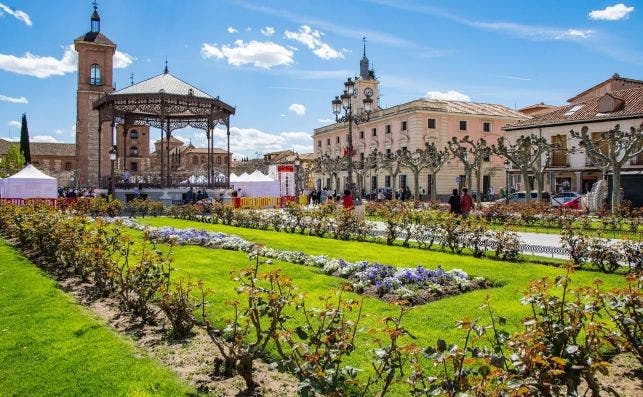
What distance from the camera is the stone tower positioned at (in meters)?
50.8

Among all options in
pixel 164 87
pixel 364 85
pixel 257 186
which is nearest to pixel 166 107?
pixel 164 87

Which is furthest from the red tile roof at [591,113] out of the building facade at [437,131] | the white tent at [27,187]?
the white tent at [27,187]

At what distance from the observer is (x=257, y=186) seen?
33000 mm

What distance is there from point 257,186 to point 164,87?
834 centimetres

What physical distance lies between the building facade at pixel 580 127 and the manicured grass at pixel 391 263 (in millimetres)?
22602

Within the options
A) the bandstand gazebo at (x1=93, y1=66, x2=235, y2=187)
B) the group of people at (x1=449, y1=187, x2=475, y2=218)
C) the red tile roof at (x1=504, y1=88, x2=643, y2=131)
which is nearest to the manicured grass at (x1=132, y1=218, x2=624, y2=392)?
the group of people at (x1=449, y1=187, x2=475, y2=218)

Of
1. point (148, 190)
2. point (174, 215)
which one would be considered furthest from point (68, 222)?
point (148, 190)

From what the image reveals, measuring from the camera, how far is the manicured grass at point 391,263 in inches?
226

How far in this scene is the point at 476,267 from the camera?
966cm

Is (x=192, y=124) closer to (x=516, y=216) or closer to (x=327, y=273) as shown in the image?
(x=516, y=216)

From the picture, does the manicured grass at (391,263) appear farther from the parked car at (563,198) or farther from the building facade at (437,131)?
the building facade at (437,131)

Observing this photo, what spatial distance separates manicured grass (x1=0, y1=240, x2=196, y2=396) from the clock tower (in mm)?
53213

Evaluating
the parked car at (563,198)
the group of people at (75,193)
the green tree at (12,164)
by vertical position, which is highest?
the green tree at (12,164)

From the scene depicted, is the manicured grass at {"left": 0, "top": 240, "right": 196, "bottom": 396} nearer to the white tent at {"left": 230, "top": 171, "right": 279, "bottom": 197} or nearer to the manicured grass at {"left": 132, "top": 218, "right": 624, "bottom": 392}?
the manicured grass at {"left": 132, "top": 218, "right": 624, "bottom": 392}
